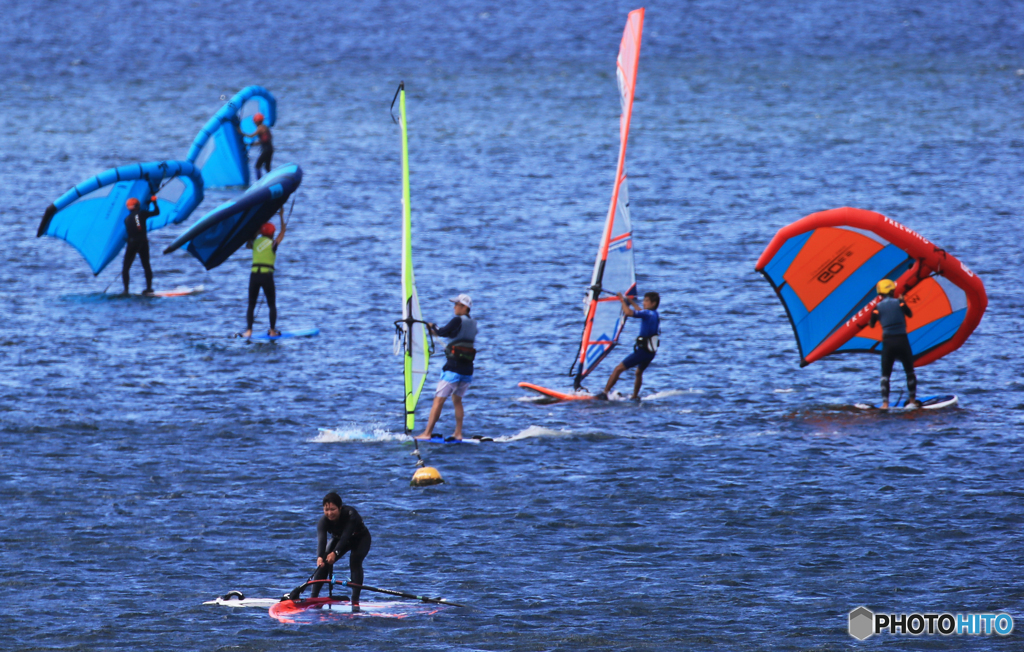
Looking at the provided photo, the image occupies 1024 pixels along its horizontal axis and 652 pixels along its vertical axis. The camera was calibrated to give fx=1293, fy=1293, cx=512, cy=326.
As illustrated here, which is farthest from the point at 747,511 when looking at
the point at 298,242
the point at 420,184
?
the point at 420,184

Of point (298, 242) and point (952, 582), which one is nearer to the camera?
point (952, 582)

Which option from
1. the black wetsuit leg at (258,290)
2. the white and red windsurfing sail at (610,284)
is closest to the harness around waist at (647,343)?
the white and red windsurfing sail at (610,284)

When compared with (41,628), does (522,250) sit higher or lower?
higher

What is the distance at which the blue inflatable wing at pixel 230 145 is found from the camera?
46.5 meters

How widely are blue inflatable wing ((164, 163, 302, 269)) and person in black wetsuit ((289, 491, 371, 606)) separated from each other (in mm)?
14641

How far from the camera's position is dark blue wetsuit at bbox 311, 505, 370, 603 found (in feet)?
50.3

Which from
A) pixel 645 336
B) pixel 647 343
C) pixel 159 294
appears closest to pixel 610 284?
pixel 645 336

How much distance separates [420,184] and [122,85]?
140 feet

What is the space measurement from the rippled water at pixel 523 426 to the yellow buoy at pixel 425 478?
0.33 m

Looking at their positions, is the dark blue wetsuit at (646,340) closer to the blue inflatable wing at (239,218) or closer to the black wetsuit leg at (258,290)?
the black wetsuit leg at (258,290)

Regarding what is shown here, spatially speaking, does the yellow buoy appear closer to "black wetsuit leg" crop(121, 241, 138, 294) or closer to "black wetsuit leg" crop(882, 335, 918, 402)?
"black wetsuit leg" crop(882, 335, 918, 402)

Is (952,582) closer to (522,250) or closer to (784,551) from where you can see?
(784,551)

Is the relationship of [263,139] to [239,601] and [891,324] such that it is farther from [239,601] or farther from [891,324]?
[239,601]

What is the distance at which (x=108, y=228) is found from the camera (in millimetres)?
34156
